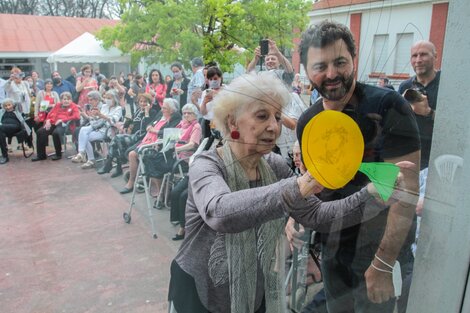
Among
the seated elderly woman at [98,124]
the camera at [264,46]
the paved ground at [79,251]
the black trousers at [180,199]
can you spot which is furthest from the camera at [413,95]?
the seated elderly woman at [98,124]

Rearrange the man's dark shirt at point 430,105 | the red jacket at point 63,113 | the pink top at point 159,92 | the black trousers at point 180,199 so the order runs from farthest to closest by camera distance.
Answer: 1. the red jacket at point 63,113
2. the pink top at point 159,92
3. the black trousers at point 180,199
4. the man's dark shirt at point 430,105

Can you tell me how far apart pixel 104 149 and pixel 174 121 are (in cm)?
290

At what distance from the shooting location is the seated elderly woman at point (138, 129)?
3.82 metres

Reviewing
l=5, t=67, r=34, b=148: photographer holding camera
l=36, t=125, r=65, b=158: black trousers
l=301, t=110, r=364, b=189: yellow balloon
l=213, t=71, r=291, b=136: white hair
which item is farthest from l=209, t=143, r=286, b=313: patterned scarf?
l=5, t=67, r=34, b=148: photographer holding camera

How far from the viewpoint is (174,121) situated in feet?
12.3

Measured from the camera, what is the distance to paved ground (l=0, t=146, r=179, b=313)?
261 cm

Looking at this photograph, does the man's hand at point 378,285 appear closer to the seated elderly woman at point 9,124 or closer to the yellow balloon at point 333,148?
the yellow balloon at point 333,148

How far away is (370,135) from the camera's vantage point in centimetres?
79

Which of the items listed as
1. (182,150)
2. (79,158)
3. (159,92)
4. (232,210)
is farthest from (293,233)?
(79,158)

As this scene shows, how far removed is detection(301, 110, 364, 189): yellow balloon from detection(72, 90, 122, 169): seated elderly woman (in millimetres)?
5337

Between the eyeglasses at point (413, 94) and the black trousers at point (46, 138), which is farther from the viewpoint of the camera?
the black trousers at point (46, 138)

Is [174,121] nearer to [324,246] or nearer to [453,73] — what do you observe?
[324,246]

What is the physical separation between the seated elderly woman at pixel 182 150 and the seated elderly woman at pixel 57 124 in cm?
329

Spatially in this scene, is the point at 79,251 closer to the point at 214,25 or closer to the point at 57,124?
the point at 214,25
